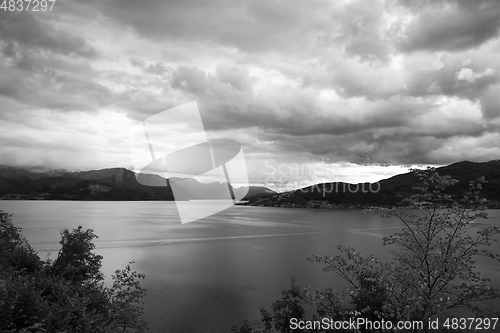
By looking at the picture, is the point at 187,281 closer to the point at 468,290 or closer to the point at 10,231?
the point at 10,231

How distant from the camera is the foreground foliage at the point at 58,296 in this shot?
12.8 meters

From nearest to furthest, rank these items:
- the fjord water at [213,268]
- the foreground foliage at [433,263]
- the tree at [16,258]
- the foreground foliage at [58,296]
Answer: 1. the foreground foliage at [433,263]
2. the foreground foliage at [58,296]
3. the tree at [16,258]
4. the fjord water at [213,268]

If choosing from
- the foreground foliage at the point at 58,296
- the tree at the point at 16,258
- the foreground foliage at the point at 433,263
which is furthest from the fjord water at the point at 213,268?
the tree at the point at 16,258

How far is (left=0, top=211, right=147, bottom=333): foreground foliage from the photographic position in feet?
41.9

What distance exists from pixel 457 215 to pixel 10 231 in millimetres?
30253

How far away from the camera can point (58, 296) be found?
15.6m

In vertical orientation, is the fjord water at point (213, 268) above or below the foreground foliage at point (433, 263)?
below

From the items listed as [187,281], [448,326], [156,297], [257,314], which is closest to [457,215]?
[448,326]

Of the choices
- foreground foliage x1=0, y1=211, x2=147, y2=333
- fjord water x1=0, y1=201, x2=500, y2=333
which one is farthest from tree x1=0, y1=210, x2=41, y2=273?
fjord water x1=0, y1=201, x2=500, y2=333

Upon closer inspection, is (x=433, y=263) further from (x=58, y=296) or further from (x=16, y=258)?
(x=16, y=258)

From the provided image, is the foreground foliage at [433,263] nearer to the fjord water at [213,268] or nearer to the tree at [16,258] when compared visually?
the fjord water at [213,268]

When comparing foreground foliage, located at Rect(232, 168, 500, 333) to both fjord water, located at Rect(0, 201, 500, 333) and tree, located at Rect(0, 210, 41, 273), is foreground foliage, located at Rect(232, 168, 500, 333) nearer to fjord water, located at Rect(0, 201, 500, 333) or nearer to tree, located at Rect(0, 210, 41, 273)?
fjord water, located at Rect(0, 201, 500, 333)

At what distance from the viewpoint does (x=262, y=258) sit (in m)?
66.4

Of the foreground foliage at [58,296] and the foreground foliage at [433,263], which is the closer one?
the foreground foliage at [433,263]
